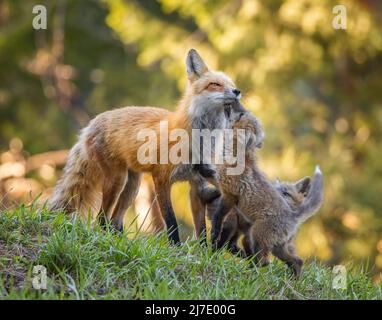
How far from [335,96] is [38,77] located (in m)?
12.5

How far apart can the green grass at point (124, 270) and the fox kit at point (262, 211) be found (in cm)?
21

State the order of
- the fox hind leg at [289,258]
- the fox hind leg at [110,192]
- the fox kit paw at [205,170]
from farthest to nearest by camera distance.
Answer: the fox hind leg at [110,192]
the fox kit paw at [205,170]
the fox hind leg at [289,258]

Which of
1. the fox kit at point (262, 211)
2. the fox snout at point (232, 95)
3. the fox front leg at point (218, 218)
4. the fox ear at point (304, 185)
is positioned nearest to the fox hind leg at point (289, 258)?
the fox kit at point (262, 211)

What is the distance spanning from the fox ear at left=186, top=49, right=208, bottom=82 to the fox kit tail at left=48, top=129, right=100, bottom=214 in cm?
135

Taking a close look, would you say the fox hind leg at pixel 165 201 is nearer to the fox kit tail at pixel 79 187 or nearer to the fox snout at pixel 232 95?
the fox kit tail at pixel 79 187

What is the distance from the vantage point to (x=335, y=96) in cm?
2180

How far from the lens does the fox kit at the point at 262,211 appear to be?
720cm

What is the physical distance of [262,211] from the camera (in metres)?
7.32

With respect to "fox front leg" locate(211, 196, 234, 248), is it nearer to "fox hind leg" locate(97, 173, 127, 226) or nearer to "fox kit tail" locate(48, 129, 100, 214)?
"fox hind leg" locate(97, 173, 127, 226)

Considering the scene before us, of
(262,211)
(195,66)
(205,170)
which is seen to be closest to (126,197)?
(205,170)

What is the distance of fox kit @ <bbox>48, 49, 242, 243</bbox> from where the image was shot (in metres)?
7.86

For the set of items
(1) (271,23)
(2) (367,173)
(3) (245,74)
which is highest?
(1) (271,23)
